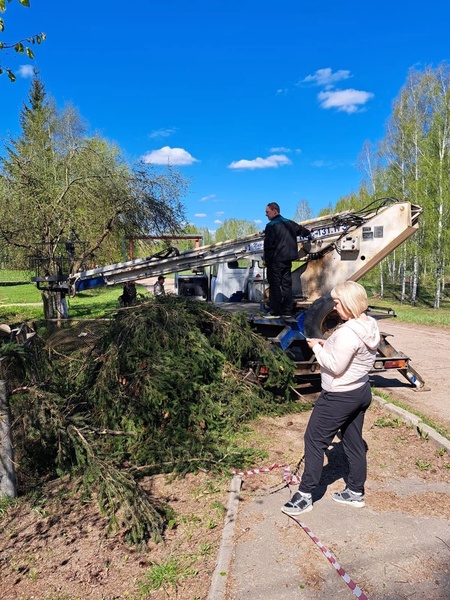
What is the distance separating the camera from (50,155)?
13188 mm

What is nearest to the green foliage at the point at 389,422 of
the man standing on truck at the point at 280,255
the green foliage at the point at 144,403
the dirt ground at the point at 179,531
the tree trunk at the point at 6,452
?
the dirt ground at the point at 179,531

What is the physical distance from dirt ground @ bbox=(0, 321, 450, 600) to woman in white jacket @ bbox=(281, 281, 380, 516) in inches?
17.1

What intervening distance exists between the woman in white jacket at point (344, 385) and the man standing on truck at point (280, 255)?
299 centimetres

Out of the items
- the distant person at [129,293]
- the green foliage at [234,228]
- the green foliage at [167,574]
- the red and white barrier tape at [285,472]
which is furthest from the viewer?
the green foliage at [234,228]

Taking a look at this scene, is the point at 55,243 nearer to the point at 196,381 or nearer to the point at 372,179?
the point at 196,381

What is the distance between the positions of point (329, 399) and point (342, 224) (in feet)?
12.9

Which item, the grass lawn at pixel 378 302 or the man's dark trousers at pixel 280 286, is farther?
the grass lawn at pixel 378 302

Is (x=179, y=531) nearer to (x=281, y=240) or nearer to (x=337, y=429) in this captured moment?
(x=337, y=429)

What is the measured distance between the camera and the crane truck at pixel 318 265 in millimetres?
6164

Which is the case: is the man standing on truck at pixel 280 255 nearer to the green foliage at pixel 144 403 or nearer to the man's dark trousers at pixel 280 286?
the man's dark trousers at pixel 280 286

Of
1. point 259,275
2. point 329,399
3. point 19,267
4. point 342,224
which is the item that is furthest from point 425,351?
point 19,267

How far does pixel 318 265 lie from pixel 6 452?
515 centimetres

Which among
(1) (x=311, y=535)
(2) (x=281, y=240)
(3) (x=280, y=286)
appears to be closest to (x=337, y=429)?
(1) (x=311, y=535)

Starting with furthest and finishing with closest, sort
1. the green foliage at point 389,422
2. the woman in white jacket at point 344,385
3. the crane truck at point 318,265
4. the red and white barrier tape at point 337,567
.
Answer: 1. the crane truck at point 318,265
2. the green foliage at point 389,422
3. the woman in white jacket at point 344,385
4. the red and white barrier tape at point 337,567
